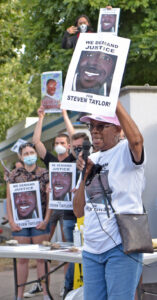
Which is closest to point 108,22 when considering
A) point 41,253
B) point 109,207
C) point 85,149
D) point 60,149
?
point 60,149

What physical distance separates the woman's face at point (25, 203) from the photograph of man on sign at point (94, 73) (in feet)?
12.2

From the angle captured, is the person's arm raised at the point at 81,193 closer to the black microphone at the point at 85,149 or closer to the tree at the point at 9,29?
the black microphone at the point at 85,149

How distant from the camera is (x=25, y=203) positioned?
24.0 ft

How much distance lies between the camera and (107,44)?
12.3 ft

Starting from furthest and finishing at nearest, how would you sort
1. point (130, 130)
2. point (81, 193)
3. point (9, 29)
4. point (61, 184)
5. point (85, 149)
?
point (9, 29) < point (61, 184) < point (81, 193) < point (85, 149) < point (130, 130)

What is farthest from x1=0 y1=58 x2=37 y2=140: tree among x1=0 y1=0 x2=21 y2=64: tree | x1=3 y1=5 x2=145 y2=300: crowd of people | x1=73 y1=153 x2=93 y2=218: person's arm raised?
x1=3 y1=5 x2=145 y2=300: crowd of people

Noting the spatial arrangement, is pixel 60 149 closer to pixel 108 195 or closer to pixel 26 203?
pixel 26 203

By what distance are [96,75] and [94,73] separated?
2cm

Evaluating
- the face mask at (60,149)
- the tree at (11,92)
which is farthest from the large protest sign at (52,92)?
the tree at (11,92)

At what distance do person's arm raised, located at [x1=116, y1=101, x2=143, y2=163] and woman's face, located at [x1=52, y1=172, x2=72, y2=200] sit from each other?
351 cm

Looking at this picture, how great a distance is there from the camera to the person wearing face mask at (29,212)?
23.7 feet

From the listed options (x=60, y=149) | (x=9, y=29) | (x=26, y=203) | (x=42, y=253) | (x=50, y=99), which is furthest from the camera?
(x=9, y=29)

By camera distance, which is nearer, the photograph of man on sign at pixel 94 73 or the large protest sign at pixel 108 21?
the photograph of man on sign at pixel 94 73

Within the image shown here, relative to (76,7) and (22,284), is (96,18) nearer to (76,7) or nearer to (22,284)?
(76,7)
